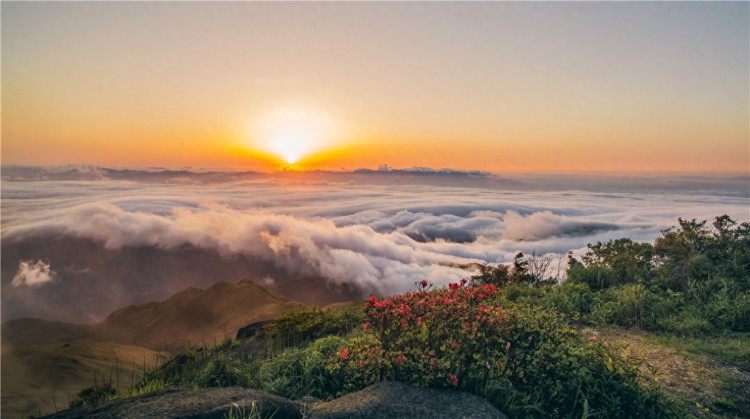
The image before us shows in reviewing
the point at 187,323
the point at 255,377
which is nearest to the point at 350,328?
the point at 255,377

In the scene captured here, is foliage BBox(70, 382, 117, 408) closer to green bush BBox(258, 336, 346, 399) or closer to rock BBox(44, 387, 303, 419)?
green bush BBox(258, 336, 346, 399)

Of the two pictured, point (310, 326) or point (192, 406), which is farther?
point (310, 326)

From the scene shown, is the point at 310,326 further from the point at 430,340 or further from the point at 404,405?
the point at 404,405

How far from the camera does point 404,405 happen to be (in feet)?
14.0

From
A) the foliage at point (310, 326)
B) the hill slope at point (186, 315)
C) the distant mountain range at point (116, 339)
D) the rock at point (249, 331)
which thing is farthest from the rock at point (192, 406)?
the hill slope at point (186, 315)

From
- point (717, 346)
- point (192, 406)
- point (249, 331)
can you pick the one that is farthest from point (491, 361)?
point (249, 331)

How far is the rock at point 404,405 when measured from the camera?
411cm

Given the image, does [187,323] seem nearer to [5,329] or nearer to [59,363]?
[5,329]

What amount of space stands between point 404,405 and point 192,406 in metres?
1.93

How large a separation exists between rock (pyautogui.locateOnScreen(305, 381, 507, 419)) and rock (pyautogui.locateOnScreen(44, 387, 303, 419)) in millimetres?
392

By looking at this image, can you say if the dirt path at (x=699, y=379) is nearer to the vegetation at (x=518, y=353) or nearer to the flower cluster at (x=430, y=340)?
the vegetation at (x=518, y=353)

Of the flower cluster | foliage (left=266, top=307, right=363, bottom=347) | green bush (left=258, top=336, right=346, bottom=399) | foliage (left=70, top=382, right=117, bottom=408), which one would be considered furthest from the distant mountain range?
the flower cluster

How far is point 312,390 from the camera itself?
5.81 meters

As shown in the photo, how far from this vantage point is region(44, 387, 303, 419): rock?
4142mm
